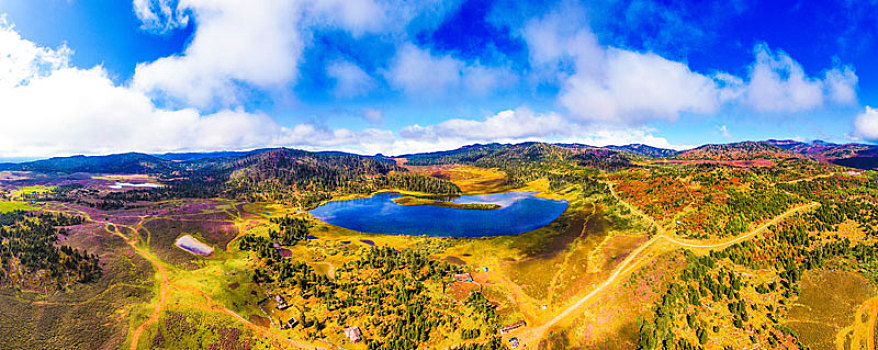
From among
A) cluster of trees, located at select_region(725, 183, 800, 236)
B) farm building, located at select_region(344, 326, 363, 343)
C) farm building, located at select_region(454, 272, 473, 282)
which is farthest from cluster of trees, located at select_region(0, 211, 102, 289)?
cluster of trees, located at select_region(725, 183, 800, 236)

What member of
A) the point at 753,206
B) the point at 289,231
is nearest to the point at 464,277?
the point at 289,231

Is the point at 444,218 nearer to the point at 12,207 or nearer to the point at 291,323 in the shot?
the point at 291,323

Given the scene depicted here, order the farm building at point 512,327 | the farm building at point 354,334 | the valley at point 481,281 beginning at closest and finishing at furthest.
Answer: the farm building at point 354,334 < the valley at point 481,281 < the farm building at point 512,327

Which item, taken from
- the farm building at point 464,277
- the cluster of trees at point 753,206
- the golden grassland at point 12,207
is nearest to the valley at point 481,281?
the cluster of trees at point 753,206

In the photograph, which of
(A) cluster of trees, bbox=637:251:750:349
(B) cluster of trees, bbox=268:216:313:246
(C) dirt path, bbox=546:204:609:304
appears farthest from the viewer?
(B) cluster of trees, bbox=268:216:313:246

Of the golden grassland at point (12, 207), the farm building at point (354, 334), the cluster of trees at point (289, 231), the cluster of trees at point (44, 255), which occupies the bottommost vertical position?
the farm building at point (354, 334)

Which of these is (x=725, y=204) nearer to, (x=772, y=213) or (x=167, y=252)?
(x=772, y=213)

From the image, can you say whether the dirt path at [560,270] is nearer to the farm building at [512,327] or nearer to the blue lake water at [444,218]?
the farm building at [512,327]

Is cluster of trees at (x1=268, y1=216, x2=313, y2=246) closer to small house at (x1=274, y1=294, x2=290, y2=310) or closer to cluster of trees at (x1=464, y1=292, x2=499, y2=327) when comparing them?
small house at (x1=274, y1=294, x2=290, y2=310)
